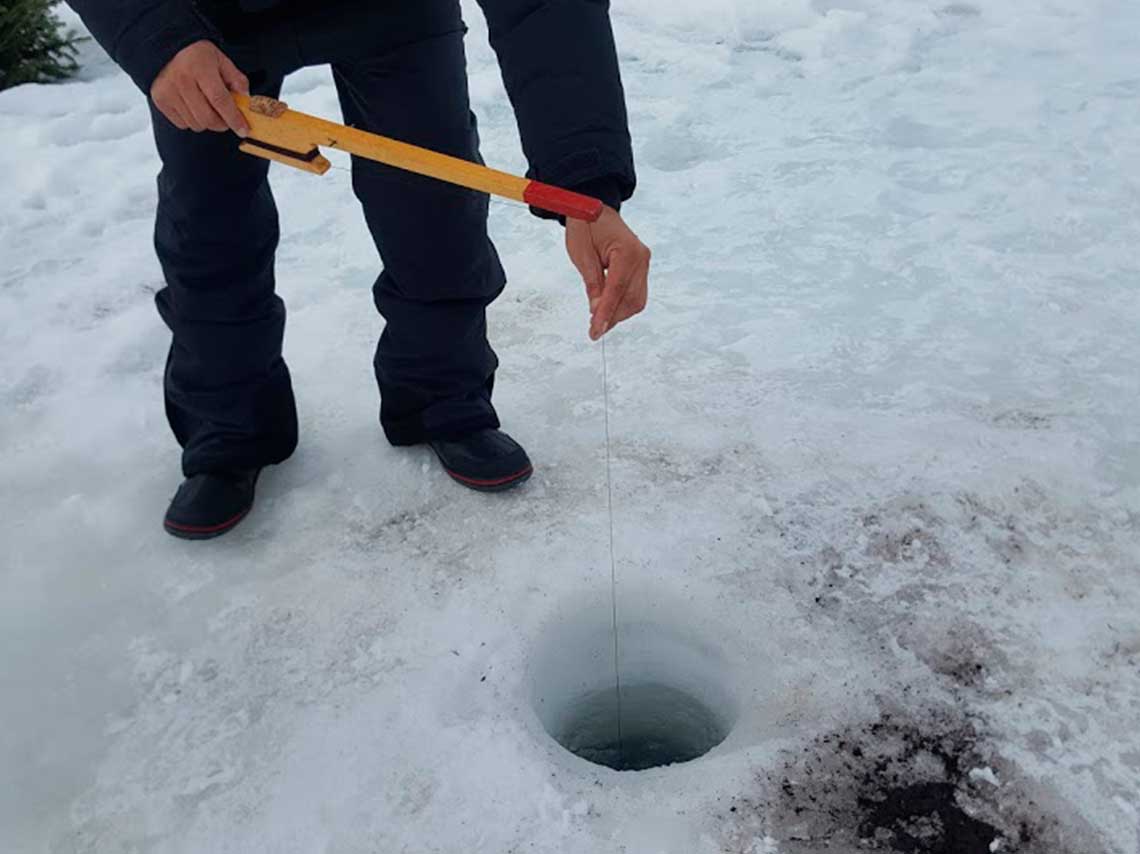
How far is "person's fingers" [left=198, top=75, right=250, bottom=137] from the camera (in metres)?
1.75

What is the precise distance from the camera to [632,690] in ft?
7.55

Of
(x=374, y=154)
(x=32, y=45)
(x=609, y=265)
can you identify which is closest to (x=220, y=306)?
(x=374, y=154)

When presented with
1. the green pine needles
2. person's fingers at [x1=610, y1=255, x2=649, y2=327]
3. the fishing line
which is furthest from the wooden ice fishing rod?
the green pine needles

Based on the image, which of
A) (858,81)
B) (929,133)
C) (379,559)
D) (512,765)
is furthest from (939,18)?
(512,765)

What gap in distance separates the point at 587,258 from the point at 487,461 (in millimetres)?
920

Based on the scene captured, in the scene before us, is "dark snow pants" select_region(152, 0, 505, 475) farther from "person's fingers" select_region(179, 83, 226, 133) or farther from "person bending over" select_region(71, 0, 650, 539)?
"person's fingers" select_region(179, 83, 226, 133)

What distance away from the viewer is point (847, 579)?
7.38 ft

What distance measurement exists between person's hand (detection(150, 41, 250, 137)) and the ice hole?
112 centimetres

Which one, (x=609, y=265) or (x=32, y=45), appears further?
(x=32, y=45)

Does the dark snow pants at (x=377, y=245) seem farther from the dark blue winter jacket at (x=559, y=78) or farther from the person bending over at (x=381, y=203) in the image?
the dark blue winter jacket at (x=559, y=78)

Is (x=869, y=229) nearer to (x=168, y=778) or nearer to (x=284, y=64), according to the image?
(x=284, y=64)

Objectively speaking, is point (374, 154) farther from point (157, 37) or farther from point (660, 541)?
point (660, 541)

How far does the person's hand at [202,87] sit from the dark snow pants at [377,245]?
1.00ft

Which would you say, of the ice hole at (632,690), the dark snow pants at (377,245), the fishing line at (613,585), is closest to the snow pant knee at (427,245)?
the dark snow pants at (377,245)
